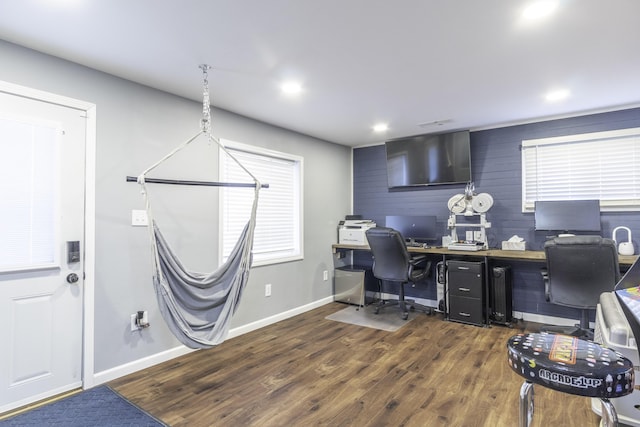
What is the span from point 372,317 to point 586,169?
2.95 meters

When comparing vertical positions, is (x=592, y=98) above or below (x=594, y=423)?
above

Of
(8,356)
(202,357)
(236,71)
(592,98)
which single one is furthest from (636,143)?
→ (8,356)

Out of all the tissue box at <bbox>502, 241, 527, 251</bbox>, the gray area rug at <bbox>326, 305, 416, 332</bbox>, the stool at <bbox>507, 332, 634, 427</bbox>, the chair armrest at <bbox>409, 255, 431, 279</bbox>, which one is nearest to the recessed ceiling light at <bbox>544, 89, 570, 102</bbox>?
the tissue box at <bbox>502, 241, 527, 251</bbox>

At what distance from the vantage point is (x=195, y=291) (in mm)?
2598

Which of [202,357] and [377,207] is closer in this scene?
[202,357]

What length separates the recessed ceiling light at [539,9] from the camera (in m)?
1.82

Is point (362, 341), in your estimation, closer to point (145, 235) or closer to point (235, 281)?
point (235, 281)

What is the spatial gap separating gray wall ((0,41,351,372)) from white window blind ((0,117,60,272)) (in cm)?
27

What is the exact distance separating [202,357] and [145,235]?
1201mm

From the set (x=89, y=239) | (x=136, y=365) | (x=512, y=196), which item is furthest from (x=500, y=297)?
(x=89, y=239)

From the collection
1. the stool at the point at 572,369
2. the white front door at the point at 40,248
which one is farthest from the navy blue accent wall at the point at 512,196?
the white front door at the point at 40,248

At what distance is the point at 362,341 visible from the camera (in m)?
3.43

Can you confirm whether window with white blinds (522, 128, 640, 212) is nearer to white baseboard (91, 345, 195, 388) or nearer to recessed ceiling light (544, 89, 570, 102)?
recessed ceiling light (544, 89, 570, 102)

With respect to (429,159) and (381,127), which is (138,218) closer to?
(381,127)
